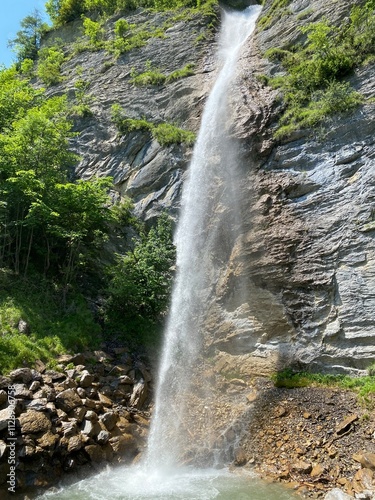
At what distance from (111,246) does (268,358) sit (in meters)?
7.65

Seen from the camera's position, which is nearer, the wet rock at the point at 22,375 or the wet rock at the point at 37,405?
the wet rock at the point at 37,405

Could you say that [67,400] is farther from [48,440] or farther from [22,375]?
[22,375]

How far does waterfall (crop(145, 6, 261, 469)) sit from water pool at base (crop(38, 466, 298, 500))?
1.63 ft

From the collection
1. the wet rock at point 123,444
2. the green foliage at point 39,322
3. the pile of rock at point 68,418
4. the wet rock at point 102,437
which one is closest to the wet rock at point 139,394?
the pile of rock at point 68,418

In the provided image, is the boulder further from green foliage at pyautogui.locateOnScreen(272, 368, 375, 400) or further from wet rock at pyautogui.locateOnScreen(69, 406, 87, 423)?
green foliage at pyautogui.locateOnScreen(272, 368, 375, 400)

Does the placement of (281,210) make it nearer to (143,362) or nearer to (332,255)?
(332,255)

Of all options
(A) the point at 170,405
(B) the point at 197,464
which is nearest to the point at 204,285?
(A) the point at 170,405

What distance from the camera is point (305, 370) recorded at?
9758 millimetres

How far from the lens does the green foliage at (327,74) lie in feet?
41.5

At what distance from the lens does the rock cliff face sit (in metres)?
9.78

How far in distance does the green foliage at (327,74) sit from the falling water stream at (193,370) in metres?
2.72

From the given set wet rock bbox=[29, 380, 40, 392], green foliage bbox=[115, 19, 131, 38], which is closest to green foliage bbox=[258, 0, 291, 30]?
green foliage bbox=[115, 19, 131, 38]

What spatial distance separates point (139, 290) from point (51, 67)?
A: 20.4 meters

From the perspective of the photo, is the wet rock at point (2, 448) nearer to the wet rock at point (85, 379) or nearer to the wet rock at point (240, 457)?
the wet rock at point (85, 379)
